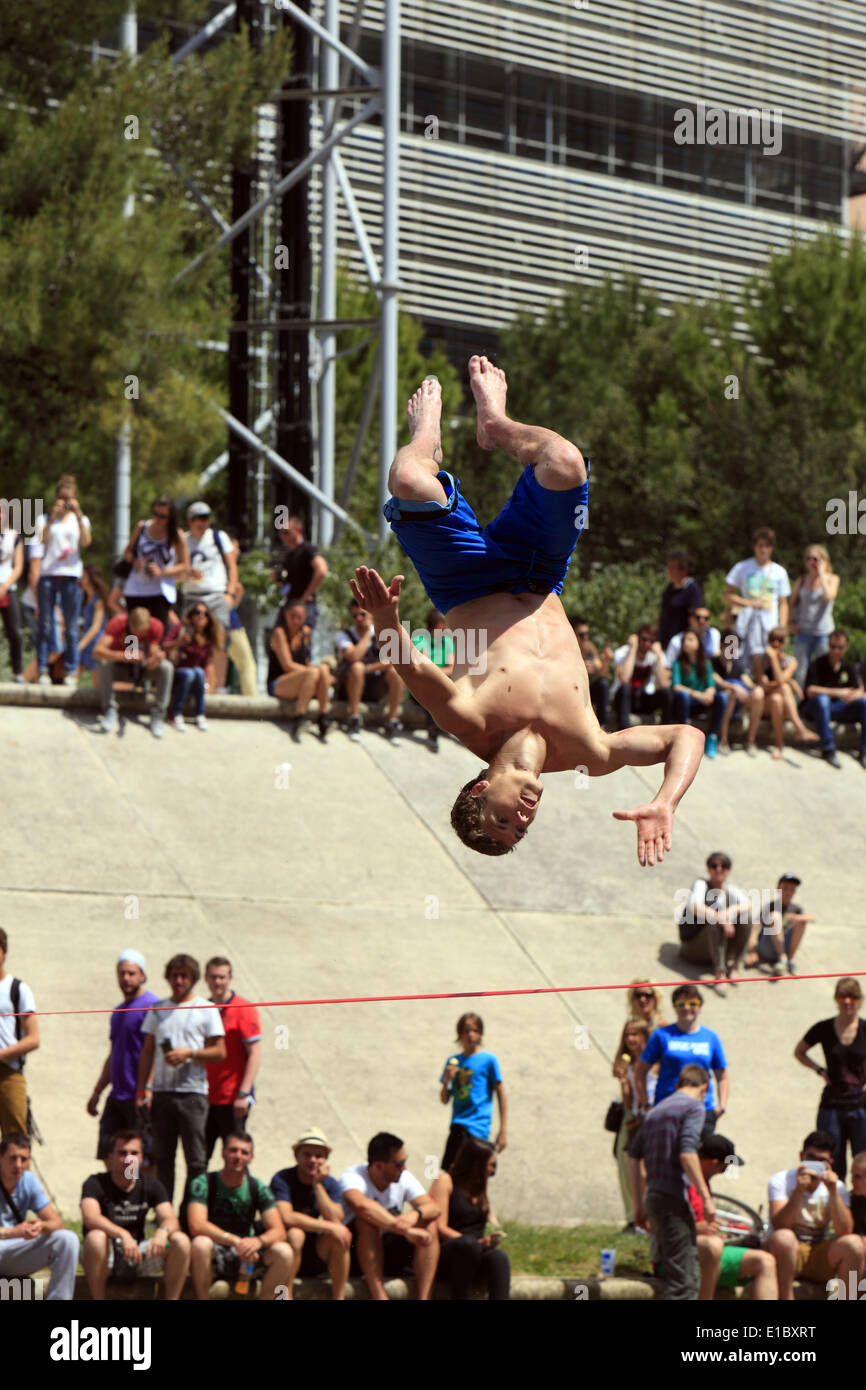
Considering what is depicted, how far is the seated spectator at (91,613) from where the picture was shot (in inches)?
658

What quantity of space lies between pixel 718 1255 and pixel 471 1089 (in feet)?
5.28

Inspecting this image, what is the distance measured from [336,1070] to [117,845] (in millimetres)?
2661

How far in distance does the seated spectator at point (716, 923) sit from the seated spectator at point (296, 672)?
3.38 m

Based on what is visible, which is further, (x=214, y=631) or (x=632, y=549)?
(x=632, y=549)

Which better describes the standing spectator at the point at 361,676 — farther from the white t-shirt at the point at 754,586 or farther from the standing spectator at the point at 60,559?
the white t-shirt at the point at 754,586

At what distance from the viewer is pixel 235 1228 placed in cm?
1070

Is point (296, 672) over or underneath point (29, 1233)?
over

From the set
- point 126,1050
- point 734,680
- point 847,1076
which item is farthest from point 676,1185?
point 734,680

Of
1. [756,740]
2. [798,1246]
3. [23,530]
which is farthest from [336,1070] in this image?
[756,740]

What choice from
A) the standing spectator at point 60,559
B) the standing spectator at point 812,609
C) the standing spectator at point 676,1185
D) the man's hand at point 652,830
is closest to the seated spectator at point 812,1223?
the standing spectator at point 676,1185

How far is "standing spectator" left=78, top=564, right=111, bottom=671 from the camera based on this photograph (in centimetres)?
1670

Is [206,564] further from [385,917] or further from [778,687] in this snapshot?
[778,687]

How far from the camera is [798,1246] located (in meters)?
11.5
